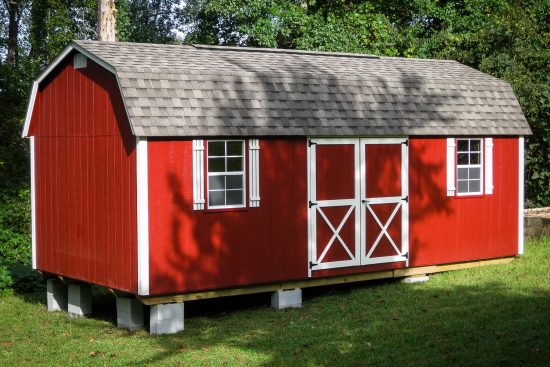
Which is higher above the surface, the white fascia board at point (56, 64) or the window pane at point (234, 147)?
the white fascia board at point (56, 64)

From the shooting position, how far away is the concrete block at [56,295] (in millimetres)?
14469

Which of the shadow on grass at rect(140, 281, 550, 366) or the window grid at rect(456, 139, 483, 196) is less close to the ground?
the window grid at rect(456, 139, 483, 196)

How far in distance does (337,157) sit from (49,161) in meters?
4.37

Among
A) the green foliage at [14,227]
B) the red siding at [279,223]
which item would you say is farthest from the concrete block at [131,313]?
the green foliage at [14,227]

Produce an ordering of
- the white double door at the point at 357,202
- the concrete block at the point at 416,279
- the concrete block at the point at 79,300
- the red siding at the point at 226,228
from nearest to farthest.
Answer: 1. the red siding at the point at 226,228
2. the white double door at the point at 357,202
3. the concrete block at the point at 79,300
4. the concrete block at the point at 416,279

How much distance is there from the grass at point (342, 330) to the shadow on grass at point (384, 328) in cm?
1

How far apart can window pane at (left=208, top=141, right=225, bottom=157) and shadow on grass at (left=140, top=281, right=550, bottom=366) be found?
2325 millimetres

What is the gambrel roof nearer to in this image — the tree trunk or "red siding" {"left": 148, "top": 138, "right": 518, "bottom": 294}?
"red siding" {"left": 148, "top": 138, "right": 518, "bottom": 294}

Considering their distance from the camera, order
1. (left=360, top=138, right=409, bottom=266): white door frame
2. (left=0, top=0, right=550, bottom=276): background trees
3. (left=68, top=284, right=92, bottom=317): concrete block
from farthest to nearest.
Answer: (left=0, top=0, right=550, bottom=276): background trees → (left=68, top=284, right=92, bottom=317): concrete block → (left=360, top=138, right=409, bottom=266): white door frame

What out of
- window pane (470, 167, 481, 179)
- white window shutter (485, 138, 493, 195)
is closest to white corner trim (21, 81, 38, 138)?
window pane (470, 167, 481, 179)

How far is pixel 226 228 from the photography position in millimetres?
12430

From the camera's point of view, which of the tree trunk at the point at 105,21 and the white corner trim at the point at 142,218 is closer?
the white corner trim at the point at 142,218

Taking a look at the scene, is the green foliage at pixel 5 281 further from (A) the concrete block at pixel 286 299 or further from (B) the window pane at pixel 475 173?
(B) the window pane at pixel 475 173

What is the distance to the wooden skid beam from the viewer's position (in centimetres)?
1213
